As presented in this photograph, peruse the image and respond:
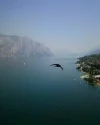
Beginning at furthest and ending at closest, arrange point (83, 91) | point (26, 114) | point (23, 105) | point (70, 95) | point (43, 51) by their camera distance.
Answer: point (43, 51) → point (83, 91) → point (70, 95) → point (23, 105) → point (26, 114)

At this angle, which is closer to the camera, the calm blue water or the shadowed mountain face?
the calm blue water

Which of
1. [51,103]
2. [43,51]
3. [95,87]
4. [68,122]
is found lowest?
[68,122]

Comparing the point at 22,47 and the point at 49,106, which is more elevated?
the point at 22,47

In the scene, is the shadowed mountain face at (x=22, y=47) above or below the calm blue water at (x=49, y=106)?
above

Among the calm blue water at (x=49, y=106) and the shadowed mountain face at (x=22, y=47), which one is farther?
the shadowed mountain face at (x=22, y=47)

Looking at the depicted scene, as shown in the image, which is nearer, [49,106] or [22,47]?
[49,106]

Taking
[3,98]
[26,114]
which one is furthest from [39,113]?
[3,98]

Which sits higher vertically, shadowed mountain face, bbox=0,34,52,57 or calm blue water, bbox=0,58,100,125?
shadowed mountain face, bbox=0,34,52,57

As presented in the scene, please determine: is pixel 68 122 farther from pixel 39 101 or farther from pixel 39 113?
pixel 39 101
